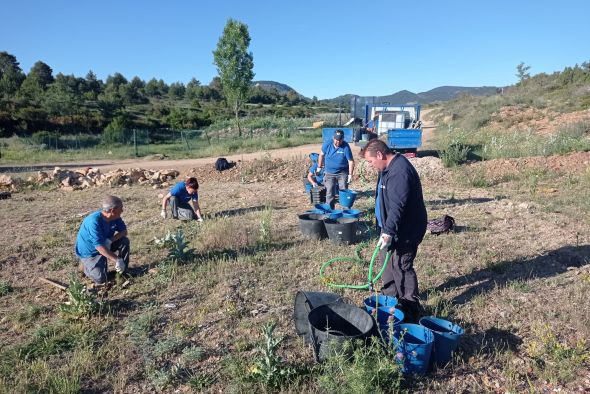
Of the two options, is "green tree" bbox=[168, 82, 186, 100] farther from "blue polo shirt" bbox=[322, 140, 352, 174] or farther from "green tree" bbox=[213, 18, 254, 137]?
"blue polo shirt" bbox=[322, 140, 352, 174]

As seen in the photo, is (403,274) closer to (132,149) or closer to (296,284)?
(296,284)

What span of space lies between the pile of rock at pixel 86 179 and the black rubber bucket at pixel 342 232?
7545 millimetres

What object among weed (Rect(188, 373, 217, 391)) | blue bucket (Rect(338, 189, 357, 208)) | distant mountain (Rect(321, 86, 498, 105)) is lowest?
weed (Rect(188, 373, 217, 391))

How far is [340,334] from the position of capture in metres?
3.38

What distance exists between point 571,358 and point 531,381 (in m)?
0.41

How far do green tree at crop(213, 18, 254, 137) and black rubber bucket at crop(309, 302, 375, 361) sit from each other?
997 inches

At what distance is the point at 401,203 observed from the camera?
3.87 metres

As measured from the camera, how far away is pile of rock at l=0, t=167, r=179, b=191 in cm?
1238

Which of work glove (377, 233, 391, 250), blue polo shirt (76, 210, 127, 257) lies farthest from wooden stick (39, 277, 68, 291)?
work glove (377, 233, 391, 250)

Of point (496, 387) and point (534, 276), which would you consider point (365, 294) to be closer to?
point (496, 387)

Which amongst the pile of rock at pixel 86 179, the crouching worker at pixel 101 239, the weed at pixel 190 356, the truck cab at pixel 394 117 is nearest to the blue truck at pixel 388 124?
the truck cab at pixel 394 117

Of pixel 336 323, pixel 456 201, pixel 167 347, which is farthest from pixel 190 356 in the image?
pixel 456 201

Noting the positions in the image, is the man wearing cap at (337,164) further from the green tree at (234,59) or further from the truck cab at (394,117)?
the green tree at (234,59)

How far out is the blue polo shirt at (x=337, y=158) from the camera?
741cm
